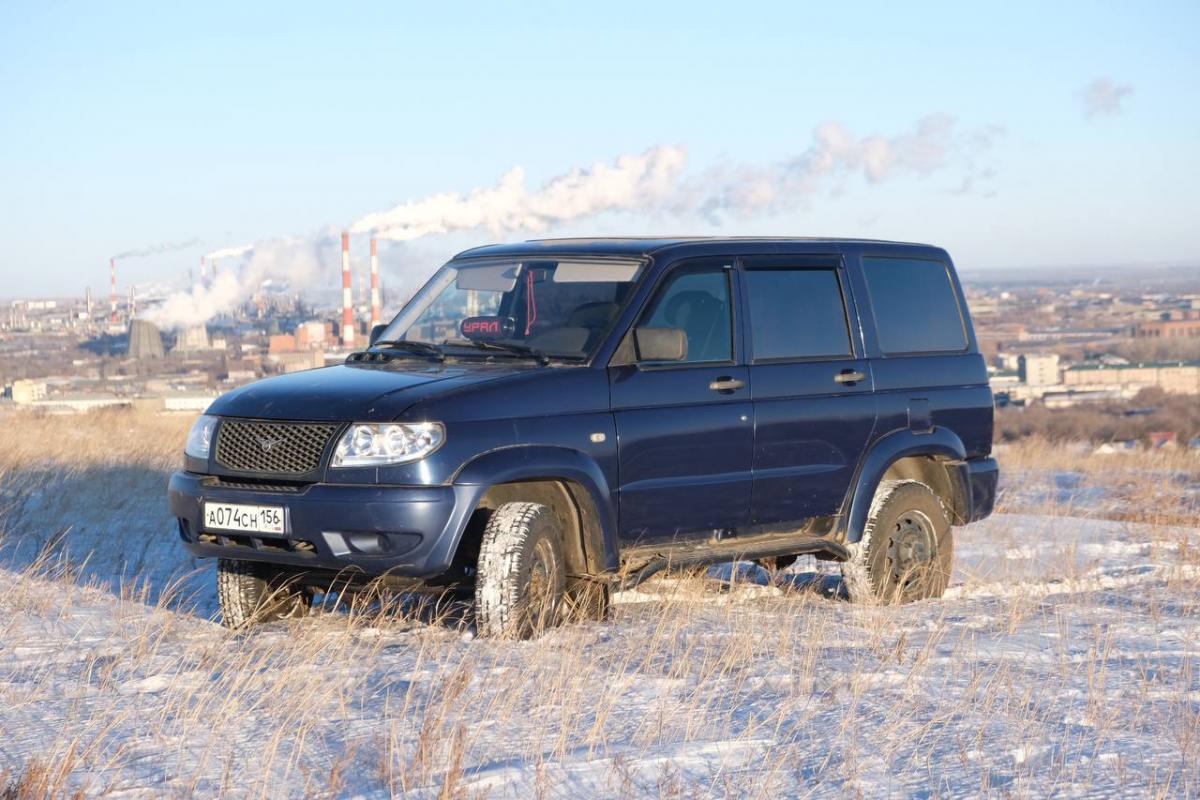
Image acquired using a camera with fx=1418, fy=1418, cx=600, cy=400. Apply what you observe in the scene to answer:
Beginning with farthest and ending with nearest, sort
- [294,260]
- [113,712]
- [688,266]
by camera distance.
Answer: [294,260] < [688,266] < [113,712]

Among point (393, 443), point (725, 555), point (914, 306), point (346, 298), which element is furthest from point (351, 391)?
point (346, 298)

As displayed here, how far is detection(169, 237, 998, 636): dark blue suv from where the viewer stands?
231 inches

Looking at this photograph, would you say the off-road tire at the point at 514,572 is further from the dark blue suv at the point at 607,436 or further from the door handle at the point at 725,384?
the door handle at the point at 725,384

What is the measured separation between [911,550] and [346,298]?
142 feet

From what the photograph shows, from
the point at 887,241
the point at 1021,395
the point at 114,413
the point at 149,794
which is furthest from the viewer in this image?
the point at 1021,395

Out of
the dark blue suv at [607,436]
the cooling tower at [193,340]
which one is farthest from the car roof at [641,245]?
the cooling tower at [193,340]

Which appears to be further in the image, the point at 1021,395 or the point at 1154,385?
the point at 1154,385

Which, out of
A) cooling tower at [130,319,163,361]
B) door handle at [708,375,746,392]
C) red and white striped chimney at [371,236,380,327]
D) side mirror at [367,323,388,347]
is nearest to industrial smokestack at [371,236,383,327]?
red and white striped chimney at [371,236,380,327]

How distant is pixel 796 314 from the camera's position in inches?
287

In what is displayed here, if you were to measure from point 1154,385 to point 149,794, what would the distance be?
49.4 m

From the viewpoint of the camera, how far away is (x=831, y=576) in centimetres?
848

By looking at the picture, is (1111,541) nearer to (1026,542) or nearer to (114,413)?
(1026,542)

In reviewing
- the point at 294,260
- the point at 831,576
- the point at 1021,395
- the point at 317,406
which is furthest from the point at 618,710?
the point at 294,260

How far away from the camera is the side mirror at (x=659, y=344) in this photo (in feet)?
21.3
